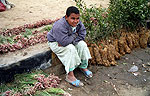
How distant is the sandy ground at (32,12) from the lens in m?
5.33

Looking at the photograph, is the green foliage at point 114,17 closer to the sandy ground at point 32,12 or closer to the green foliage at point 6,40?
the green foliage at point 6,40

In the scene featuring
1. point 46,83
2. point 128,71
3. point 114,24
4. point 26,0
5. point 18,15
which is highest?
point 26,0

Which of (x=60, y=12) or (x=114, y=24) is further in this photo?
(x=60, y=12)

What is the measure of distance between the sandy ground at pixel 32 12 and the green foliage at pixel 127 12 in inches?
80.1

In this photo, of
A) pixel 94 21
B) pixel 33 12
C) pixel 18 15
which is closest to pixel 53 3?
pixel 33 12

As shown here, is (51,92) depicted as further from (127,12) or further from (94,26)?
(127,12)

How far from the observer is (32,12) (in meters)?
6.24

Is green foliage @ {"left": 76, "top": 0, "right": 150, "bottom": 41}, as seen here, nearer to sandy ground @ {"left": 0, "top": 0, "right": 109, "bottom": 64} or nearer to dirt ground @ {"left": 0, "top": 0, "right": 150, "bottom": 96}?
dirt ground @ {"left": 0, "top": 0, "right": 150, "bottom": 96}

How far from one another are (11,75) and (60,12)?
3.48 metres

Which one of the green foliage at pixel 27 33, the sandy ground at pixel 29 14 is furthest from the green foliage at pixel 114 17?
the green foliage at pixel 27 33

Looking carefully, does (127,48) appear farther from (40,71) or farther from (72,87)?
(40,71)

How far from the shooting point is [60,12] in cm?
610

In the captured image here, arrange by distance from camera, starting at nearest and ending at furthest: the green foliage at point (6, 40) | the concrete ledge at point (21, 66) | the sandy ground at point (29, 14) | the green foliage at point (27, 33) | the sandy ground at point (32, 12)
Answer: the concrete ledge at point (21, 66)
the sandy ground at point (29, 14)
the green foliage at point (6, 40)
the green foliage at point (27, 33)
the sandy ground at point (32, 12)

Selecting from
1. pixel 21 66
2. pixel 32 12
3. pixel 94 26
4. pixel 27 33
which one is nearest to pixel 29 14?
pixel 32 12
